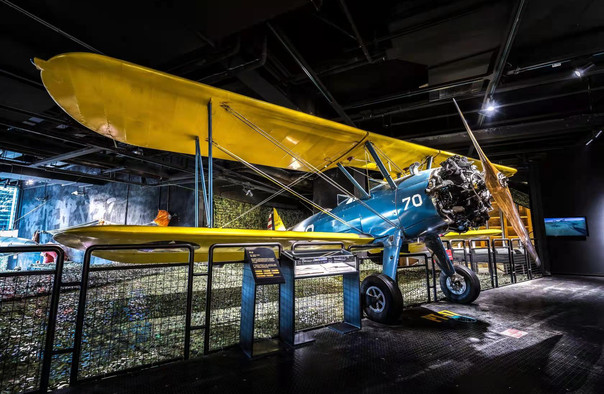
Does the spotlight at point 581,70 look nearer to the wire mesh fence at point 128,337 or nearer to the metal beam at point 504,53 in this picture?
the metal beam at point 504,53

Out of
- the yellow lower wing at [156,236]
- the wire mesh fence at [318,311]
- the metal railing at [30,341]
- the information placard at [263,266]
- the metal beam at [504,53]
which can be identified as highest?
the metal beam at [504,53]

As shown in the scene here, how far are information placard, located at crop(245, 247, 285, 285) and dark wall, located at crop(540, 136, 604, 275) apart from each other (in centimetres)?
948

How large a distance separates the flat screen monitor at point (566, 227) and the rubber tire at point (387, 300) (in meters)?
8.14

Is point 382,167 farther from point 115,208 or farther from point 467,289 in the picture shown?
point 115,208

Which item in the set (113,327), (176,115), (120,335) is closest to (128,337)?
(120,335)

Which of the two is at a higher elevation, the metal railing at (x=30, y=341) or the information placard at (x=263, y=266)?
the information placard at (x=263, y=266)

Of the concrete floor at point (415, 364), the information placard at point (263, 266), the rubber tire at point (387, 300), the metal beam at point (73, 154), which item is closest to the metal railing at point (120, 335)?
the concrete floor at point (415, 364)

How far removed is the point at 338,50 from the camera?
404 centimetres

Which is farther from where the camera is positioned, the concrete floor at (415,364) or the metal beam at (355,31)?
the metal beam at (355,31)

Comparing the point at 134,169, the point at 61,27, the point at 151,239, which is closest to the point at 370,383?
the point at 151,239

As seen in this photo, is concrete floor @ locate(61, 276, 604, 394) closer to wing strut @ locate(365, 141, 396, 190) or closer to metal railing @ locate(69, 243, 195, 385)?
metal railing @ locate(69, 243, 195, 385)

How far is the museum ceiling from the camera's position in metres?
2.74

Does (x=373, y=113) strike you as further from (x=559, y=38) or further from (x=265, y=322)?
(x=265, y=322)

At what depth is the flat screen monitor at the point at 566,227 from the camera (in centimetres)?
719
